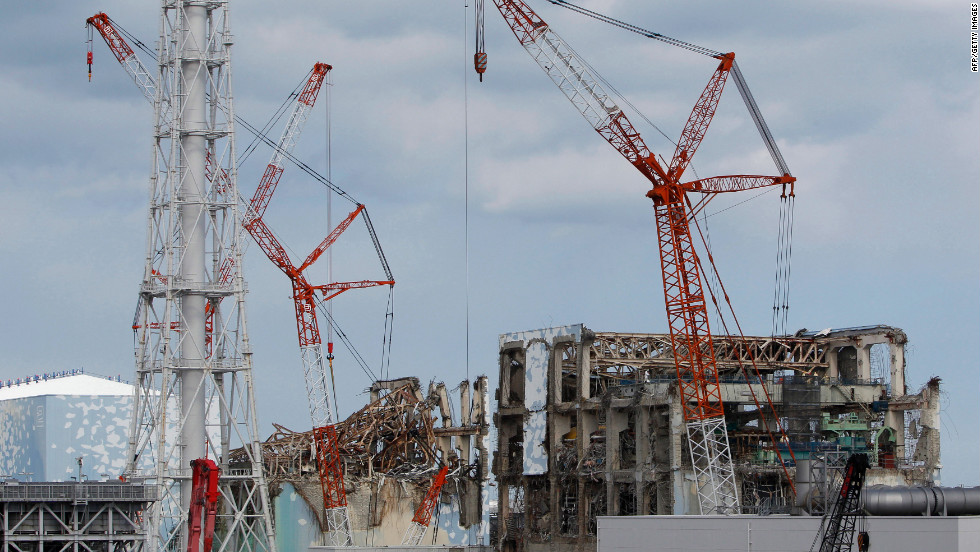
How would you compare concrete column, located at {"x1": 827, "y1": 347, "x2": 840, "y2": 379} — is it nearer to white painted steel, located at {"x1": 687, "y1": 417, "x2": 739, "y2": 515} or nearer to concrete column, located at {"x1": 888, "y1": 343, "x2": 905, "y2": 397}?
concrete column, located at {"x1": 888, "y1": 343, "x2": 905, "y2": 397}

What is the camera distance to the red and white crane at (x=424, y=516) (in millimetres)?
126938

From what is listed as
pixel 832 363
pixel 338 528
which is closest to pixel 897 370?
pixel 832 363

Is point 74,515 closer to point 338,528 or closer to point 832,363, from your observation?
point 338,528

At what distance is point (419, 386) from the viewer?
5236 inches

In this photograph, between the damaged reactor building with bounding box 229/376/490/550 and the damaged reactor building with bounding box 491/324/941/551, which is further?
the damaged reactor building with bounding box 229/376/490/550

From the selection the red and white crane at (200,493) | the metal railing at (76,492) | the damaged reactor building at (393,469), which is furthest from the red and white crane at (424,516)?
the red and white crane at (200,493)

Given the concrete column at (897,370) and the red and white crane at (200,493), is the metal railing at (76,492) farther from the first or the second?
the concrete column at (897,370)

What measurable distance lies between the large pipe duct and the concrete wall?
4.37 ft

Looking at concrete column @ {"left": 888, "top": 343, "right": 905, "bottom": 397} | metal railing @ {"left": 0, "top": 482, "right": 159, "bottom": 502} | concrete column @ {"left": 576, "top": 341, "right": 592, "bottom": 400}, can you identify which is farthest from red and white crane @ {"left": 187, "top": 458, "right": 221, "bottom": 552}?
concrete column @ {"left": 888, "top": 343, "right": 905, "bottom": 397}

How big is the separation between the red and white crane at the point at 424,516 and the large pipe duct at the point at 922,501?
183 ft

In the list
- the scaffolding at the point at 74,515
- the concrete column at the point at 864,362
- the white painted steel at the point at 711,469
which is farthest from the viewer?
the concrete column at the point at 864,362

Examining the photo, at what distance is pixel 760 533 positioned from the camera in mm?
80938

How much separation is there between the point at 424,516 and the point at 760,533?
5159 cm

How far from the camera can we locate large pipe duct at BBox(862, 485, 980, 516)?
77.2 meters
